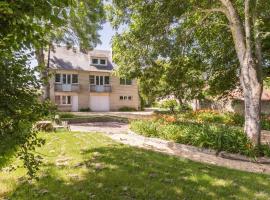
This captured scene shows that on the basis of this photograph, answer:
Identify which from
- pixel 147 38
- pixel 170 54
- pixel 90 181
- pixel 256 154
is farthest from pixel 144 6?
pixel 90 181

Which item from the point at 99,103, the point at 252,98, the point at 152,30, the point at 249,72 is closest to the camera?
the point at 252,98

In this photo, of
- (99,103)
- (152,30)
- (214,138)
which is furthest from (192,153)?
(99,103)

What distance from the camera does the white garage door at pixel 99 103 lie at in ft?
157

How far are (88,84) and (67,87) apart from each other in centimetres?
345

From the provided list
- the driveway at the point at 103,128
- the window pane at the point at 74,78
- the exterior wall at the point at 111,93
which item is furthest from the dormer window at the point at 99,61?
the driveway at the point at 103,128

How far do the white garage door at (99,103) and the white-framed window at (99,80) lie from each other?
212 centimetres

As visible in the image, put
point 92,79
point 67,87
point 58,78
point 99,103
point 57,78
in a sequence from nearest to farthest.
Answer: point 57,78 < point 58,78 < point 67,87 < point 92,79 < point 99,103

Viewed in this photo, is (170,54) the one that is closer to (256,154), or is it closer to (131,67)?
(131,67)

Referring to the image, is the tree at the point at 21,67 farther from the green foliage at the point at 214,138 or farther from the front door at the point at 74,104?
the front door at the point at 74,104

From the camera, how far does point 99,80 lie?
48531 mm

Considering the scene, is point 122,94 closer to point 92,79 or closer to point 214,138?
point 92,79

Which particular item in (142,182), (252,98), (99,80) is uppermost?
(99,80)

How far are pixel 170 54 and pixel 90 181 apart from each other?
9025 mm

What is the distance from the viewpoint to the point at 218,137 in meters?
11.9
